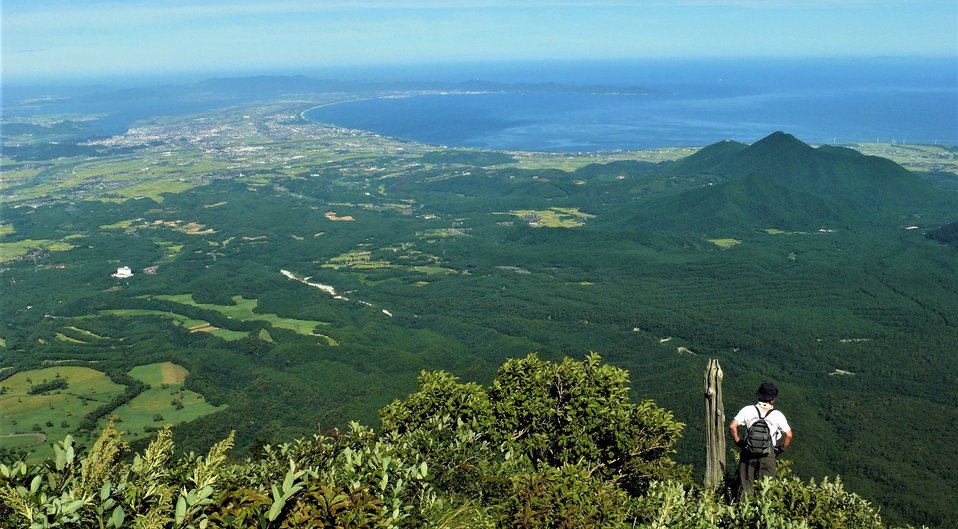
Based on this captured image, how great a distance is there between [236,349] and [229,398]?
16028mm

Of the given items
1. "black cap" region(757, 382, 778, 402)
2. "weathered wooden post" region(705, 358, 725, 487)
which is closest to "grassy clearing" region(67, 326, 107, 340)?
"weathered wooden post" region(705, 358, 725, 487)

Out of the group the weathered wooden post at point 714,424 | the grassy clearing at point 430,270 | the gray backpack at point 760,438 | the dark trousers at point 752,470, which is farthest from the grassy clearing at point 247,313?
the gray backpack at point 760,438

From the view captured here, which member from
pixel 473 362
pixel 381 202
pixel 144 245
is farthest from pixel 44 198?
pixel 473 362

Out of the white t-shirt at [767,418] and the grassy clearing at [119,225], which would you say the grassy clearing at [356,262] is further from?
the white t-shirt at [767,418]

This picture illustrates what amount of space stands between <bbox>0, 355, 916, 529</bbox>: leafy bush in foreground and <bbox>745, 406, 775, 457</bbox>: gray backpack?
64cm

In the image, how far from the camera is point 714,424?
1427cm

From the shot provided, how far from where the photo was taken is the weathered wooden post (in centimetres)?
1391

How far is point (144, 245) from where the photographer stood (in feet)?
441

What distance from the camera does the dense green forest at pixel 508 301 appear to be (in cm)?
6425

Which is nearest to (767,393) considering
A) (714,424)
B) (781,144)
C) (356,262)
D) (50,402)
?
(714,424)

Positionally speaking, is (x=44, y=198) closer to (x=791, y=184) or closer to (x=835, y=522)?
(x=791, y=184)

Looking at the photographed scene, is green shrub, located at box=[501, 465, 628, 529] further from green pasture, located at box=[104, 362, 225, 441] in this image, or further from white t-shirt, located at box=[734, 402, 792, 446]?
green pasture, located at box=[104, 362, 225, 441]

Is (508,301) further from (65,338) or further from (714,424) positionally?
(714,424)

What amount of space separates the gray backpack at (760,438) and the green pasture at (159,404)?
189 ft
